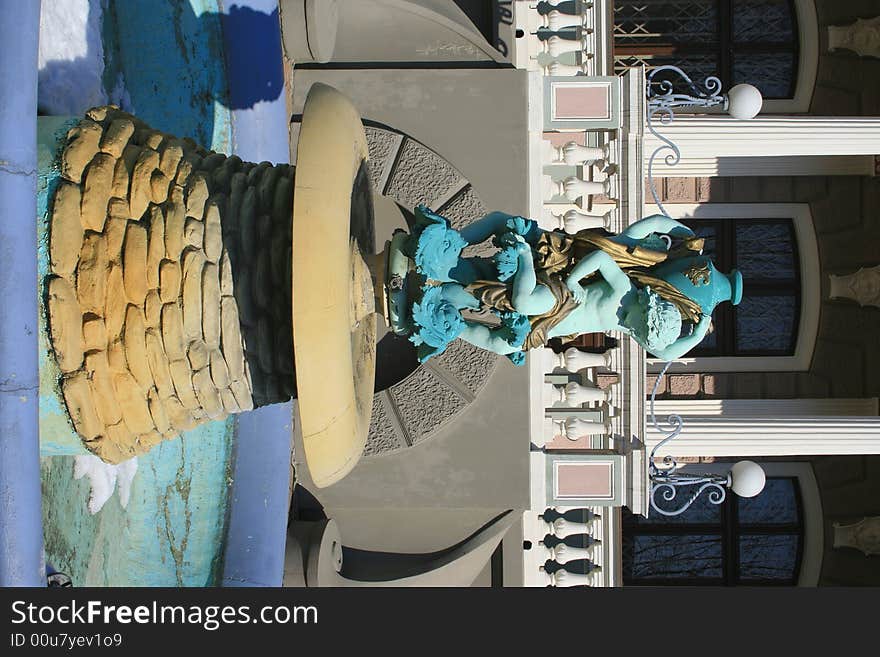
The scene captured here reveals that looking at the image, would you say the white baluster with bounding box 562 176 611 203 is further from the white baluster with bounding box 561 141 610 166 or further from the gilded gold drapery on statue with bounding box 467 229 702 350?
the gilded gold drapery on statue with bounding box 467 229 702 350

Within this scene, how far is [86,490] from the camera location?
4.87 metres

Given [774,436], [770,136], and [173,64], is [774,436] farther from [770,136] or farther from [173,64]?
[173,64]

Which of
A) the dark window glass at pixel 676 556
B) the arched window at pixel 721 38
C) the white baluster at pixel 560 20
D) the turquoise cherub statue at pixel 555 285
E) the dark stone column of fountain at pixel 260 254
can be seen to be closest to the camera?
the turquoise cherub statue at pixel 555 285

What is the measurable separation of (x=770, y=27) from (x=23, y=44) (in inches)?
335

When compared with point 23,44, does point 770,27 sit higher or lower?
higher

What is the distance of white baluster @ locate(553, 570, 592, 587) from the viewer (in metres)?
8.58

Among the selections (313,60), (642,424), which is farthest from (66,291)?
(642,424)

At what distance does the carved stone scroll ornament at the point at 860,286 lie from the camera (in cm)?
927

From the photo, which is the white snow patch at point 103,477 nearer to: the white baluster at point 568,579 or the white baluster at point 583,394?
the white baluster at point 583,394

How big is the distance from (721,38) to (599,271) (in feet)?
21.6

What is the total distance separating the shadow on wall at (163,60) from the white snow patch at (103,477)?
1.74m

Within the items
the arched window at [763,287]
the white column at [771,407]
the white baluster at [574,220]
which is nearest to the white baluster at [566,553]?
the white column at [771,407]

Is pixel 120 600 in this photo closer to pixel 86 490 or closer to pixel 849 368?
pixel 86 490

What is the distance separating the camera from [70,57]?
4883mm
